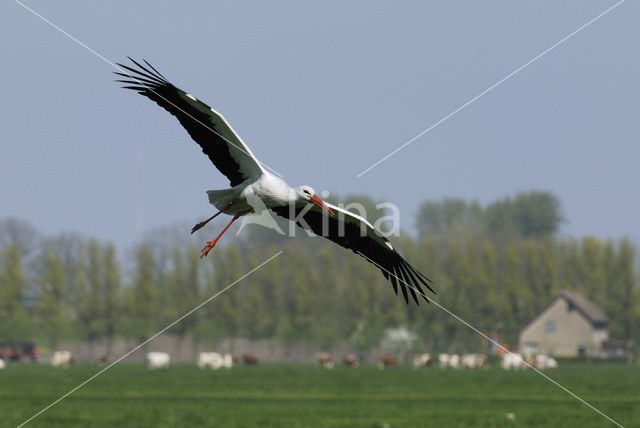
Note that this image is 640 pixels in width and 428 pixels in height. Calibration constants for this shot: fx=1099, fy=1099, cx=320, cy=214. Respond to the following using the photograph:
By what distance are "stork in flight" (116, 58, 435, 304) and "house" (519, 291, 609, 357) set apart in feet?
325

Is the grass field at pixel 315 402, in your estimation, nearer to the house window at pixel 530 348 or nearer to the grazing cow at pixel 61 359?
the grazing cow at pixel 61 359

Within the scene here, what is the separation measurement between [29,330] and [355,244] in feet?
321

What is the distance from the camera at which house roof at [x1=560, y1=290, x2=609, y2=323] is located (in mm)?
111875

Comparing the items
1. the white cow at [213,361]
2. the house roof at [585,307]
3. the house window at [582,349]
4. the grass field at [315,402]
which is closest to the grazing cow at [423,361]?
the white cow at [213,361]

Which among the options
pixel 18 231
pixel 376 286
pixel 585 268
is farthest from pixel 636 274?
pixel 18 231

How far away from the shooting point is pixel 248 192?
12.6m

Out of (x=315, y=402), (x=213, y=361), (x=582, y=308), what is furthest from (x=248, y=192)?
(x=582, y=308)

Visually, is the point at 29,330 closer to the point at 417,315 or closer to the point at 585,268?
the point at 417,315

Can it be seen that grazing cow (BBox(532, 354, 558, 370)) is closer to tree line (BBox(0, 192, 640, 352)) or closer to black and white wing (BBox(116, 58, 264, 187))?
tree line (BBox(0, 192, 640, 352))

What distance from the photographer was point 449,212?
156750mm

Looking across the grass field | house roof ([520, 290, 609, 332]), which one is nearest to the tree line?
house roof ([520, 290, 609, 332])

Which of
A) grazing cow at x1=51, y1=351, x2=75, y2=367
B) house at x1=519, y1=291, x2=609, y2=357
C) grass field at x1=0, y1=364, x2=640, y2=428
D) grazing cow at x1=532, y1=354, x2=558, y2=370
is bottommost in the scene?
grass field at x1=0, y1=364, x2=640, y2=428

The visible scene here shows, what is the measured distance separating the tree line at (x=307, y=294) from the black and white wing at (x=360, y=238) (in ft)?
293

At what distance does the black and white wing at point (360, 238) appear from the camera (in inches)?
601
